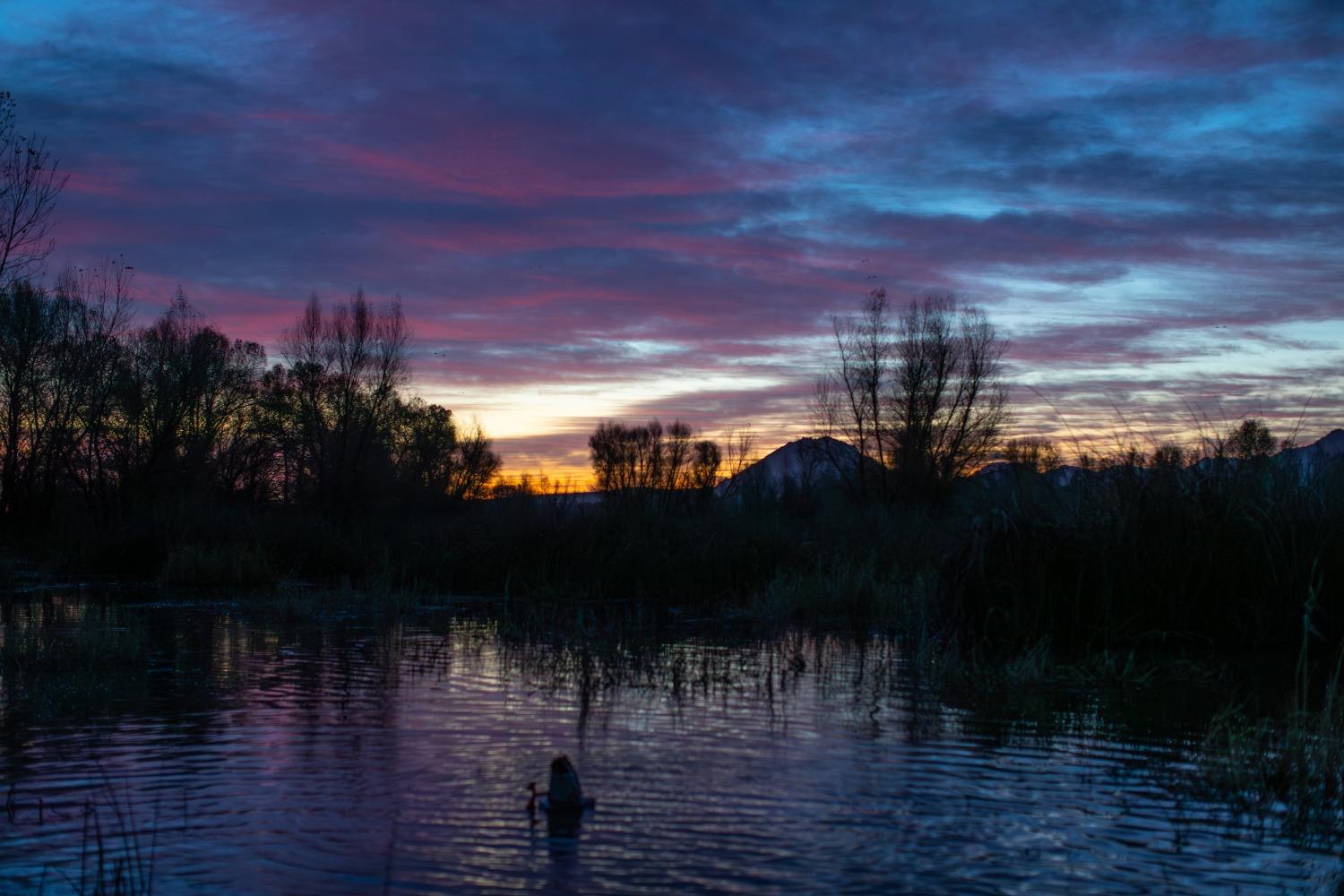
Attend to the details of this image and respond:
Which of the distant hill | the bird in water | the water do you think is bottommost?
the water

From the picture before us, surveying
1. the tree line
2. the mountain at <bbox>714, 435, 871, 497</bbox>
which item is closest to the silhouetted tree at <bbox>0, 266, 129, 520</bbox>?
the tree line

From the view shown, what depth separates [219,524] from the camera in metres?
26.1

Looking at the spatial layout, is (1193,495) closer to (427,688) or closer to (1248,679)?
(1248,679)

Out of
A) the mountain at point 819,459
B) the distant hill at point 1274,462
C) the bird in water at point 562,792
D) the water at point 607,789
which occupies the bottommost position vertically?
the water at point 607,789

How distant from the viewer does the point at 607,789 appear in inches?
239

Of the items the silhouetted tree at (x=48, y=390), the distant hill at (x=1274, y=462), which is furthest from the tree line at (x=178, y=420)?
the distant hill at (x=1274, y=462)

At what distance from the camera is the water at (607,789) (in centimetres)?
475

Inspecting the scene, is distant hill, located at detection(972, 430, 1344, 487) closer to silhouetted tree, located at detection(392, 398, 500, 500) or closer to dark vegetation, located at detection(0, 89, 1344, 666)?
dark vegetation, located at detection(0, 89, 1344, 666)

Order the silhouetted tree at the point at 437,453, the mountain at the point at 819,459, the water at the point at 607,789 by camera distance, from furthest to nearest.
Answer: the silhouetted tree at the point at 437,453, the mountain at the point at 819,459, the water at the point at 607,789

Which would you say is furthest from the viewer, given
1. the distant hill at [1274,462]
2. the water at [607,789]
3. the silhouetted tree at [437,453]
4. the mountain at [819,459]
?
the silhouetted tree at [437,453]

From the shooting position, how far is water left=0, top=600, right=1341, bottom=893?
4.75 metres

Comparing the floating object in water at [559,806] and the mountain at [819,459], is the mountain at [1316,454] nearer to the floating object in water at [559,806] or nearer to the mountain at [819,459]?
the floating object in water at [559,806]

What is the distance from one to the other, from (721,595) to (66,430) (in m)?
32.9

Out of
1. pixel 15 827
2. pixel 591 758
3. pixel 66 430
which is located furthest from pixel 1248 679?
pixel 66 430
